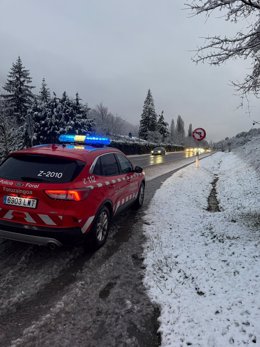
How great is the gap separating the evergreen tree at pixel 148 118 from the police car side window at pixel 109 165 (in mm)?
68953

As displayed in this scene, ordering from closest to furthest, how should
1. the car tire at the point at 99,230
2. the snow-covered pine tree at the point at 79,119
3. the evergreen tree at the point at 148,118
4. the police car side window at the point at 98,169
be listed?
the car tire at the point at 99,230
the police car side window at the point at 98,169
the snow-covered pine tree at the point at 79,119
the evergreen tree at the point at 148,118

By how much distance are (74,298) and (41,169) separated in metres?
2.00

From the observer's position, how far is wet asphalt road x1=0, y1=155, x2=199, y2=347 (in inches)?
119

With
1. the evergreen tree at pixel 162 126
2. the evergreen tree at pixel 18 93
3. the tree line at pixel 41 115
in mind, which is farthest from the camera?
the evergreen tree at pixel 162 126

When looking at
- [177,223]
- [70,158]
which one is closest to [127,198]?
[177,223]

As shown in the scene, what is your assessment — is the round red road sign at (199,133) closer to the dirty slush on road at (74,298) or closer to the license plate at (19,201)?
the dirty slush on road at (74,298)

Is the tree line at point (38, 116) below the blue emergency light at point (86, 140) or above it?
above

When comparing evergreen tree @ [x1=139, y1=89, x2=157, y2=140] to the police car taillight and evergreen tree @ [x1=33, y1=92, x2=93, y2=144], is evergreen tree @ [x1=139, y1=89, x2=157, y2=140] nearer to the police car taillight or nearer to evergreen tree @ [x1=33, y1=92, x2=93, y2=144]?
evergreen tree @ [x1=33, y1=92, x2=93, y2=144]

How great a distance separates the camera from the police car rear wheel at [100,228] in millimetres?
4898

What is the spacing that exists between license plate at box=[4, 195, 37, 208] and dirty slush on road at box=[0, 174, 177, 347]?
979 millimetres

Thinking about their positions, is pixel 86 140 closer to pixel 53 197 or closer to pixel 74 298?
pixel 53 197

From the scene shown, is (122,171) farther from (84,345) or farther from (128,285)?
(84,345)

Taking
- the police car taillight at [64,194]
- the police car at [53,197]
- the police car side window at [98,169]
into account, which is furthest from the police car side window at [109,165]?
the police car taillight at [64,194]

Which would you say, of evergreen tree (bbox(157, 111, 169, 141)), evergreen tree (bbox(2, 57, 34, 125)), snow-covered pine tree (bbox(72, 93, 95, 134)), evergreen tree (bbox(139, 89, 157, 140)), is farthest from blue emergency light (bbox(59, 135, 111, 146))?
evergreen tree (bbox(157, 111, 169, 141))
